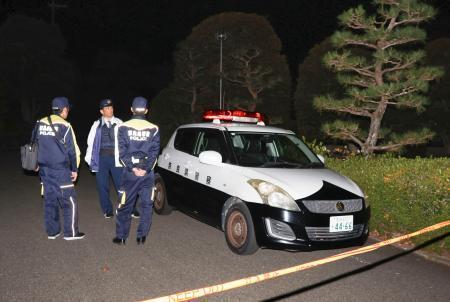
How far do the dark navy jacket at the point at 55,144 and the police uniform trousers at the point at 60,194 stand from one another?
0.10 meters

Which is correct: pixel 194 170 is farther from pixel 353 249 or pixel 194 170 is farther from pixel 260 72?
pixel 260 72

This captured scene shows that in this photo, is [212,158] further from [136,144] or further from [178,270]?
[178,270]

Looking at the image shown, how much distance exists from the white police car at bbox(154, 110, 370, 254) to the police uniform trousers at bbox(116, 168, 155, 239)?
743 mm

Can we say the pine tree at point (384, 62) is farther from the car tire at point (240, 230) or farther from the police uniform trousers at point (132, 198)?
the police uniform trousers at point (132, 198)

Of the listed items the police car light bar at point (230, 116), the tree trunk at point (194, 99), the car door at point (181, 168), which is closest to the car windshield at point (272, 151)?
the police car light bar at point (230, 116)

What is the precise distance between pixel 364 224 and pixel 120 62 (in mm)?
50693

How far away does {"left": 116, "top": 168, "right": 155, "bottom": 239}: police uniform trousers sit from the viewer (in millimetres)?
5637

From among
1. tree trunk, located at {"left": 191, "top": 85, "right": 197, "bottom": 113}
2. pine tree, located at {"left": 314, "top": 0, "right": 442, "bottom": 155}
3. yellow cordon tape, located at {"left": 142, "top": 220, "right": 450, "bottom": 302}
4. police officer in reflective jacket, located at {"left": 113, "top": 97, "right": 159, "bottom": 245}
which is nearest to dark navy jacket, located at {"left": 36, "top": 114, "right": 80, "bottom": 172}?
police officer in reflective jacket, located at {"left": 113, "top": 97, "right": 159, "bottom": 245}

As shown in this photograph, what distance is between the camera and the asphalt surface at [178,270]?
4340mm

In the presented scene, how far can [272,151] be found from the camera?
21.8ft

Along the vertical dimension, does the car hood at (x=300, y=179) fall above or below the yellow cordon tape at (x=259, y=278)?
above

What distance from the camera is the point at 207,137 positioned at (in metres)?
6.60

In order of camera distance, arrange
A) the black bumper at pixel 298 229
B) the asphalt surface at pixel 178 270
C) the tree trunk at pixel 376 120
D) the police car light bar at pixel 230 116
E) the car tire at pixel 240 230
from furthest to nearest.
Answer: the tree trunk at pixel 376 120 → the police car light bar at pixel 230 116 → the car tire at pixel 240 230 → the black bumper at pixel 298 229 → the asphalt surface at pixel 178 270

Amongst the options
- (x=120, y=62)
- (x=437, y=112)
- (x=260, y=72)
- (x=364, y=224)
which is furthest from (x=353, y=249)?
(x=120, y=62)
